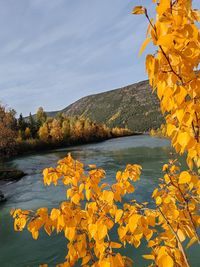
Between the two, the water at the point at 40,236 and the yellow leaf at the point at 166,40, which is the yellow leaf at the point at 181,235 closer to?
the yellow leaf at the point at 166,40

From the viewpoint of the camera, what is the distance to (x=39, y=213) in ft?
7.65

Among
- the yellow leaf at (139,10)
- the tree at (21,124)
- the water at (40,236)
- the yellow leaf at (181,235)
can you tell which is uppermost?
the tree at (21,124)

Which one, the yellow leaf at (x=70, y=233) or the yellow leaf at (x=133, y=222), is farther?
the yellow leaf at (x=70, y=233)

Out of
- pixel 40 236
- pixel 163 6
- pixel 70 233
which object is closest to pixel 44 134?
pixel 40 236

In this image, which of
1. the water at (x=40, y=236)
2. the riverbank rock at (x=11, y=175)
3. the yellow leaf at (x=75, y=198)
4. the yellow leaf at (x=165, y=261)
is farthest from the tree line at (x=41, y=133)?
the yellow leaf at (x=165, y=261)

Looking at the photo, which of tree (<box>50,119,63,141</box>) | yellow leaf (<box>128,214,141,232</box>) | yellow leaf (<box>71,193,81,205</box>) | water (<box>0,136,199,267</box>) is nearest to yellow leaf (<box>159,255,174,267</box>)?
yellow leaf (<box>128,214,141,232</box>)

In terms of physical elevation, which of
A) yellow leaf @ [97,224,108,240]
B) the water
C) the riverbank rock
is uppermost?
yellow leaf @ [97,224,108,240]

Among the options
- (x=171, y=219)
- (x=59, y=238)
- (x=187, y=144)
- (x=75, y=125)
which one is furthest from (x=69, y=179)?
(x=75, y=125)

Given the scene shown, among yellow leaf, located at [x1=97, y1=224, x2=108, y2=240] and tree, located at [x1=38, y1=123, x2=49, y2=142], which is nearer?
yellow leaf, located at [x1=97, y1=224, x2=108, y2=240]

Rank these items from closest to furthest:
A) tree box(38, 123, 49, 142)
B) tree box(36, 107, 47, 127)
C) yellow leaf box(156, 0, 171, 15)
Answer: yellow leaf box(156, 0, 171, 15)
tree box(38, 123, 49, 142)
tree box(36, 107, 47, 127)

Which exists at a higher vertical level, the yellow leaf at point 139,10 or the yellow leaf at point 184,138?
the yellow leaf at point 139,10

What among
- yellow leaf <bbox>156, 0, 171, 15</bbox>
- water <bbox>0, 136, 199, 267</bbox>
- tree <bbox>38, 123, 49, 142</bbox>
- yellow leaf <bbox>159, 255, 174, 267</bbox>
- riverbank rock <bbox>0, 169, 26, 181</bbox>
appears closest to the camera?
yellow leaf <bbox>156, 0, 171, 15</bbox>

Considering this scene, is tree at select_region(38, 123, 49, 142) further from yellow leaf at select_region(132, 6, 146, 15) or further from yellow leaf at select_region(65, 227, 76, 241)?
yellow leaf at select_region(132, 6, 146, 15)

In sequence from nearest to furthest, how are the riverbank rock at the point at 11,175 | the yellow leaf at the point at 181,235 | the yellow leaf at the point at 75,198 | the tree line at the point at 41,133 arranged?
1. the yellow leaf at the point at 181,235
2. the yellow leaf at the point at 75,198
3. the riverbank rock at the point at 11,175
4. the tree line at the point at 41,133
